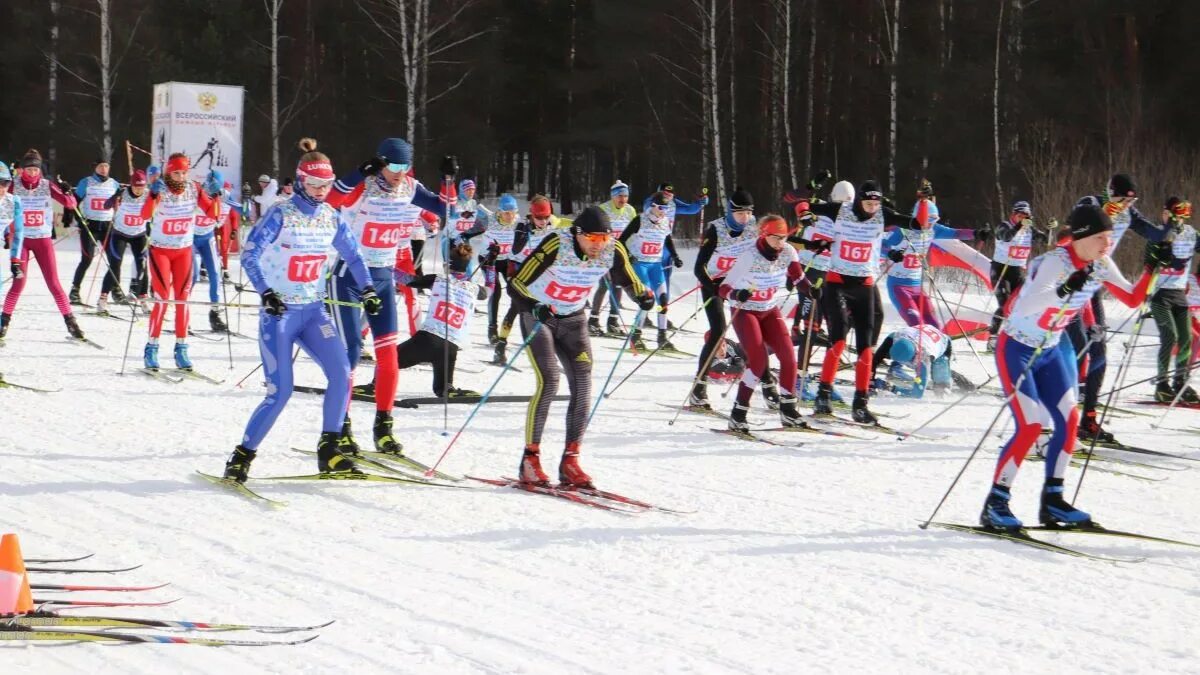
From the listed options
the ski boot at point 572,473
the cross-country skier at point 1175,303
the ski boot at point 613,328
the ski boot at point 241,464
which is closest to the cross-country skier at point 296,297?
the ski boot at point 241,464

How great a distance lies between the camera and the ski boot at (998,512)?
6391mm

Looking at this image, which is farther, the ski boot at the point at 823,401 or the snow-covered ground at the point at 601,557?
the ski boot at the point at 823,401

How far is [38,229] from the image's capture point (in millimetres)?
13445

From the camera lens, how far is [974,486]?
7.76m

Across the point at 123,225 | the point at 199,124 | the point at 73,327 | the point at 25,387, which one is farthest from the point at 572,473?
the point at 199,124

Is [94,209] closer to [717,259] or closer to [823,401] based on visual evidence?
[717,259]

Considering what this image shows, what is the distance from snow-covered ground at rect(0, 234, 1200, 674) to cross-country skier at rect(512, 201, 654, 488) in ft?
1.12

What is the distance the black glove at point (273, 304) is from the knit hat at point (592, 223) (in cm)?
161

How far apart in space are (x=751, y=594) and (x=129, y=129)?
3600cm

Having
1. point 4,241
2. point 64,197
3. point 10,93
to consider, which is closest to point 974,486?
point 4,241

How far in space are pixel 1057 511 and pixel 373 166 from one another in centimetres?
446

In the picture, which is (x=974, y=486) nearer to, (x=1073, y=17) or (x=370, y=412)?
(x=370, y=412)

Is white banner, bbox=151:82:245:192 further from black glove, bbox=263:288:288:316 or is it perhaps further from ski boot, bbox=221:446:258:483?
black glove, bbox=263:288:288:316

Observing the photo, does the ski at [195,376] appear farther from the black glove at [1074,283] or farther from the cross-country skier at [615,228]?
the black glove at [1074,283]
